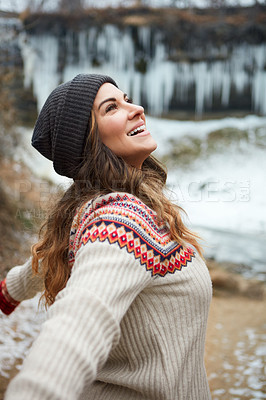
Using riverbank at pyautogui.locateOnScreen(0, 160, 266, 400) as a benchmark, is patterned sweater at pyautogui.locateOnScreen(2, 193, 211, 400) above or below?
above

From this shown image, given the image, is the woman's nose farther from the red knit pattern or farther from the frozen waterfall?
the frozen waterfall

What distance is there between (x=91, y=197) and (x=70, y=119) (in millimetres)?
269

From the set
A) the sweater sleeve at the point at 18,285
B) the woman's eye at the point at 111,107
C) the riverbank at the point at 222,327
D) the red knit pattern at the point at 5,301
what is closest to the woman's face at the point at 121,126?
the woman's eye at the point at 111,107

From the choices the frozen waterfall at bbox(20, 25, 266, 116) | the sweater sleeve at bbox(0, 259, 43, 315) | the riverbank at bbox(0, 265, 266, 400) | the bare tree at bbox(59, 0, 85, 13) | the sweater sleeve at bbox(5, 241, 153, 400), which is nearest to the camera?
the sweater sleeve at bbox(5, 241, 153, 400)

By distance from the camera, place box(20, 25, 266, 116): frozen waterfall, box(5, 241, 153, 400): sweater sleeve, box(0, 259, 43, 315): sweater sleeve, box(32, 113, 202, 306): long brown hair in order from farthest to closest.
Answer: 1. box(20, 25, 266, 116): frozen waterfall
2. box(0, 259, 43, 315): sweater sleeve
3. box(32, 113, 202, 306): long brown hair
4. box(5, 241, 153, 400): sweater sleeve

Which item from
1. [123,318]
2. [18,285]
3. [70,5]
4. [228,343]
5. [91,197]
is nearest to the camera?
[123,318]

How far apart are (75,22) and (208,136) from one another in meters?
5.11

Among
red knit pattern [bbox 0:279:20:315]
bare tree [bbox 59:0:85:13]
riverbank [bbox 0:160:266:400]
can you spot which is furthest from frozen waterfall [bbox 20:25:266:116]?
red knit pattern [bbox 0:279:20:315]

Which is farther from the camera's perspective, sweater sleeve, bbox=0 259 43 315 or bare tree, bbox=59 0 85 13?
bare tree, bbox=59 0 85 13

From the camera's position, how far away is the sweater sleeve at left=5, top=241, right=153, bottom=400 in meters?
0.68

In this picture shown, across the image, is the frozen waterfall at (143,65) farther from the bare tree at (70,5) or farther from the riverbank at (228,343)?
the riverbank at (228,343)

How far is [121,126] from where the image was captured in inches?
49.8

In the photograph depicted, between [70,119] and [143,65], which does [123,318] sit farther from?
[143,65]

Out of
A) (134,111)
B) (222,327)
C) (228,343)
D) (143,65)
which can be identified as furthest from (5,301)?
(143,65)
